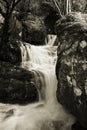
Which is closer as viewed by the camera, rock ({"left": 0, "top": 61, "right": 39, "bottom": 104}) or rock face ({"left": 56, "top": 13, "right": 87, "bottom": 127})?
rock face ({"left": 56, "top": 13, "right": 87, "bottom": 127})

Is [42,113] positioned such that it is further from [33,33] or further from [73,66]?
[33,33]

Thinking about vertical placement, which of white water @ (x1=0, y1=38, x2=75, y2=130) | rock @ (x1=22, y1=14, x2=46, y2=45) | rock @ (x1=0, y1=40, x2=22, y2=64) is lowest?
white water @ (x1=0, y1=38, x2=75, y2=130)

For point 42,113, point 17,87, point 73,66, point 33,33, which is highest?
point 33,33

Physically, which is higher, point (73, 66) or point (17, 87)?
point (73, 66)

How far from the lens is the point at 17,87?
11188mm

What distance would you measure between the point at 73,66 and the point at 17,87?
3430 millimetres

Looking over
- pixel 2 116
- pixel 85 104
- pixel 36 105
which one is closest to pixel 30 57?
pixel 36 105

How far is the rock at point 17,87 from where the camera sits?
1101 cm

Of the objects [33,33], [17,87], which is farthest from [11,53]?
[33,33]

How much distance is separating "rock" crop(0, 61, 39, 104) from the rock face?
2004 mm

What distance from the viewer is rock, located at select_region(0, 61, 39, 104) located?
1101 cm

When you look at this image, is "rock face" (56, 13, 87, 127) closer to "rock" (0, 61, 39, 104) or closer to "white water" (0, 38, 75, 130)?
"white water" (0, 38, 75, 130)

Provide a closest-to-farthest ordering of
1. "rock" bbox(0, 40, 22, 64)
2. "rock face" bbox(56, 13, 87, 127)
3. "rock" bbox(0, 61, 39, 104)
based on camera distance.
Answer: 1. "rock face" bbox(56, 13, 87, 127)
2. "rock" bbox(0, 61, 39, 104)
3. "rock" bbox(0, 40, 22, 64)

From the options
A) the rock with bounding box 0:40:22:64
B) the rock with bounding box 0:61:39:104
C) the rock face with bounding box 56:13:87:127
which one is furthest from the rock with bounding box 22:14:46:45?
the rock face with bounding box 56:13:87:127
